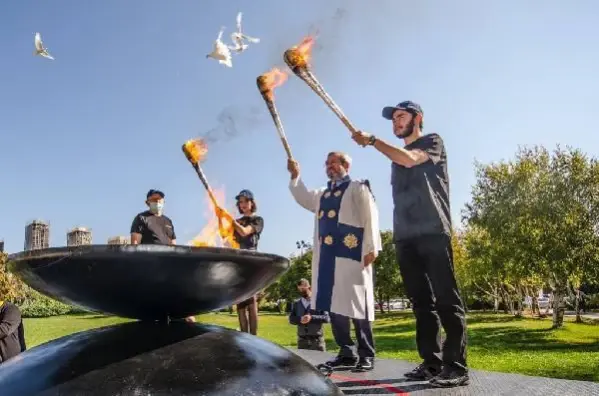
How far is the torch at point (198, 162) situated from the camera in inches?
273

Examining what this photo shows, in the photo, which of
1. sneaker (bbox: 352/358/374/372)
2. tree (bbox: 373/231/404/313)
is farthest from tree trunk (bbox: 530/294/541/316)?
sneaker (bbox: 352/358/374/372)

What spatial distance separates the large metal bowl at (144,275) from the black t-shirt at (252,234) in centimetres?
525

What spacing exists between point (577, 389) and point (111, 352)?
4051mm

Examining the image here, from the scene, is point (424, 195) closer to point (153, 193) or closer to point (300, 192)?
point (300, 192)

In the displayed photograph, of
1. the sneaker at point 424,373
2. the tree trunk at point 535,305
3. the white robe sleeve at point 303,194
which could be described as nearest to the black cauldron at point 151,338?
the sneaker at point 424,373

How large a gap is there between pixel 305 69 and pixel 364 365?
2.95 meters

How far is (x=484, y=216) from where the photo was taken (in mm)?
29266

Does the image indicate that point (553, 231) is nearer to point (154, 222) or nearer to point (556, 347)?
point (556, 347)

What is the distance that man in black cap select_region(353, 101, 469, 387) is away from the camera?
14.1ft

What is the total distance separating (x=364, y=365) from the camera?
17.0 feet

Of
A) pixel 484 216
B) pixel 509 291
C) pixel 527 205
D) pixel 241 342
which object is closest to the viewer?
pixel 241 342

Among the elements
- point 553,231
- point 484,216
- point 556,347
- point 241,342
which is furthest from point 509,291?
point 241,342

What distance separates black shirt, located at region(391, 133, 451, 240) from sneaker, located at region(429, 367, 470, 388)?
111 cm

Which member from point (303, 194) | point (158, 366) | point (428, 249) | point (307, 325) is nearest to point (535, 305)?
point (307, 325)
